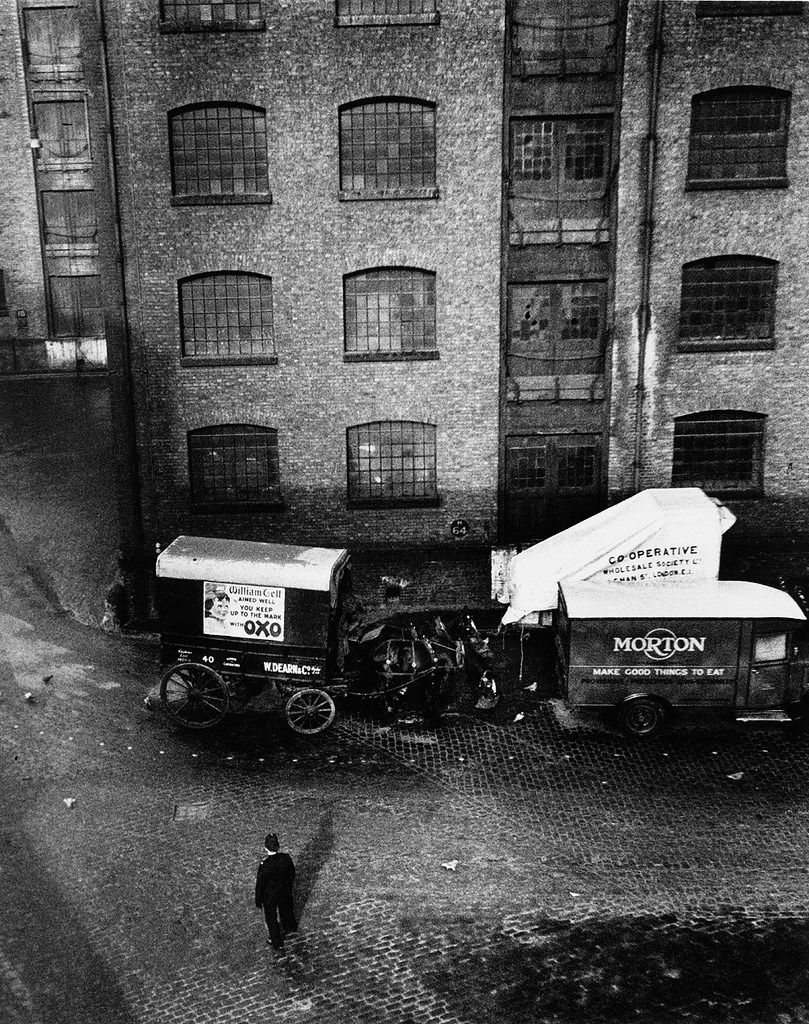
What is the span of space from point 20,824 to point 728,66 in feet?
63.2

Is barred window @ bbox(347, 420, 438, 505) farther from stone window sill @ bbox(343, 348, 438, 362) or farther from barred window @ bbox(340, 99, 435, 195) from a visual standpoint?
barred window @ bbox(340, 99, 435, 195)

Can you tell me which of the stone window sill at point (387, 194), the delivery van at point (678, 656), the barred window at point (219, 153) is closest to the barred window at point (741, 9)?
the stone window sill at point (387, 194)

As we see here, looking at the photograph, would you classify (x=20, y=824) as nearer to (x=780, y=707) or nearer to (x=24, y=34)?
(x=780, y=707)

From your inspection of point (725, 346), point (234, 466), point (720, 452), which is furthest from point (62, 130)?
point (720, 452)

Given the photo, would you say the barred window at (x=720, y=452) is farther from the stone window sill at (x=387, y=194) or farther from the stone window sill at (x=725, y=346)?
the stone window sill at (x=387, y=194)

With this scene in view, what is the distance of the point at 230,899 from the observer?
41.9ft

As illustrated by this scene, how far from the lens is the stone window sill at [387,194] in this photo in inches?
794

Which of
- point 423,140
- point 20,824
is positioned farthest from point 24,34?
point 20,824

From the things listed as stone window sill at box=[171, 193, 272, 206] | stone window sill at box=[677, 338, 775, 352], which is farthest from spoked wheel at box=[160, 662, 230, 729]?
stone window sill at box=[677, 338, 775, 352]

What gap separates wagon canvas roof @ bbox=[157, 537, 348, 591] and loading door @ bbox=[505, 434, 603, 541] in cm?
623

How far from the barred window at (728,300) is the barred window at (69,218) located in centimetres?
2736

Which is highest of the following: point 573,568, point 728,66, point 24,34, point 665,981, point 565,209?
point 24,34

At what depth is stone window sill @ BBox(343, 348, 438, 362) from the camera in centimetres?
2112

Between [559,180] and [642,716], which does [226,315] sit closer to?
[559,180]
